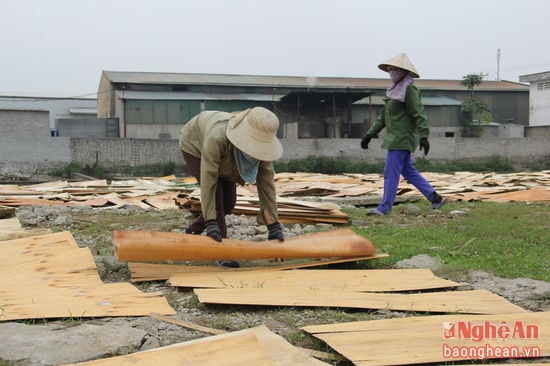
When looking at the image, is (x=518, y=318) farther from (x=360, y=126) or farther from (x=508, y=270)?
(x=360, y=126)

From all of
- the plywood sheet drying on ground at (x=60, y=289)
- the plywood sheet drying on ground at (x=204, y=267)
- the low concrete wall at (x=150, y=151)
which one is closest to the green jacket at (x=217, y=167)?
the plywood sheet drying on ground at (x=204, y=267)

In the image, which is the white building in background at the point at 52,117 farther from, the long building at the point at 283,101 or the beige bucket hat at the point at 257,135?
the beige bucket hat at the point at 257,135

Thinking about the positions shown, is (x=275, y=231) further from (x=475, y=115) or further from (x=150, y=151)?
(x=475, y=115)

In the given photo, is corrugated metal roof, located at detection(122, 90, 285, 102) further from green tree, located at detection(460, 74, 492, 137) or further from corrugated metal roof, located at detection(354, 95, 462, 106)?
green tree, located at detection(460, 74, 492, 137)

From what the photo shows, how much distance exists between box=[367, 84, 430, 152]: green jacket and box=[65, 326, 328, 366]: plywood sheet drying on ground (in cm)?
456

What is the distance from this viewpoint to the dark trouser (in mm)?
4438

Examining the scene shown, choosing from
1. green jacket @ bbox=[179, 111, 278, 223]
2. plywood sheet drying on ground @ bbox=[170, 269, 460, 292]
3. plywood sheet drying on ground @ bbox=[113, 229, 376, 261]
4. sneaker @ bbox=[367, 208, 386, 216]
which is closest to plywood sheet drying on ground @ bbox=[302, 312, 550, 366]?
plywood sheet drying on ground @ bbox=[170, 269, 460, 292]

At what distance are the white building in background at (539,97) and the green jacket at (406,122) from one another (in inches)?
1127

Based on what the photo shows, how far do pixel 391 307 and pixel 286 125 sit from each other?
26080mm

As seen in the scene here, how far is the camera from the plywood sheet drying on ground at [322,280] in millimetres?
3486

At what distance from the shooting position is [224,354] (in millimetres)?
2227

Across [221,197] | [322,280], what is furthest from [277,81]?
[322,280]

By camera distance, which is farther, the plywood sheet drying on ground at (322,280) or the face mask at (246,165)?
the face mask at (246,165)

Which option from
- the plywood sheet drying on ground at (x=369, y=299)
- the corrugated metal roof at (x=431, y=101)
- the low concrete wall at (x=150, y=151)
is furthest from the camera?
the corrugated metal roof at (x=431, y=101)
